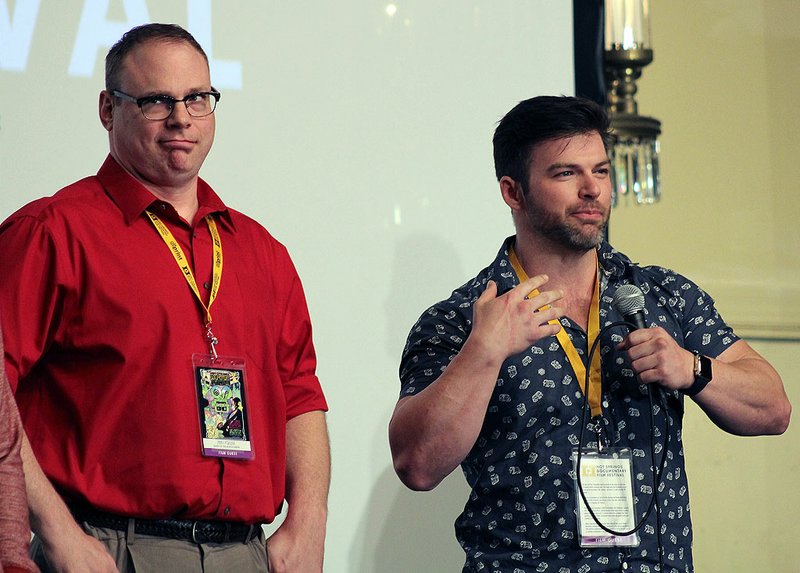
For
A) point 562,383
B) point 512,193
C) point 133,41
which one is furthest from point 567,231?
point 133,41

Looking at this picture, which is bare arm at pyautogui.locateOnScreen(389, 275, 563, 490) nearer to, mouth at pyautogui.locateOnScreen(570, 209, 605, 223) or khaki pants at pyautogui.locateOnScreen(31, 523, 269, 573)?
mouth at pyautogui.locateOnScreen(570, 209, 605, 223)

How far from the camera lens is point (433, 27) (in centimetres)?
346

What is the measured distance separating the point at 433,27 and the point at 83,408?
1.80 m

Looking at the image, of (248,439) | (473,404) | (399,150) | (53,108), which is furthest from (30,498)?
(399,150)

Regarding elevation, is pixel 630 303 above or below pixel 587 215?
below

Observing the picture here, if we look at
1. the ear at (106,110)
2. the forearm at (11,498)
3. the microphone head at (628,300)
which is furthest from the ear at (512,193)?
the forearm at (11,498)

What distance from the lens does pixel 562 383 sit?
2.47 metres

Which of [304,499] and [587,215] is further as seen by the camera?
[587,215]

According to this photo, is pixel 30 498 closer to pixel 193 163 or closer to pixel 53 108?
pixel 193 163

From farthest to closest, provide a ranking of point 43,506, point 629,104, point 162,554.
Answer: point 629,104, point 162,554, point 43,506

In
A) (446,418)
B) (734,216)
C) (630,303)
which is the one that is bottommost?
(446,418)

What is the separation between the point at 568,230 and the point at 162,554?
43.8 inches

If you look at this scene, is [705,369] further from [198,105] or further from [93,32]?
[93,32]

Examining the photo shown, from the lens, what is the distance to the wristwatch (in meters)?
2.37
